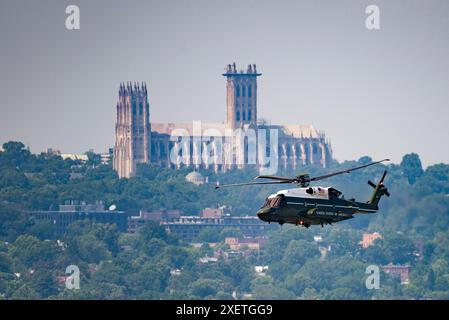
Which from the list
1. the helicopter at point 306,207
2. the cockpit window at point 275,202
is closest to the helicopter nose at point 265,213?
the helicopter at point 306,207

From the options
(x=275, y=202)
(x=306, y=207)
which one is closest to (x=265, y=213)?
(x=275, y=202)

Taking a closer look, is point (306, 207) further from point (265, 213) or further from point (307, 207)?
point (265, 213)

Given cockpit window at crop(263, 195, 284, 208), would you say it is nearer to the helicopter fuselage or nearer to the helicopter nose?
the helicopter fuselage

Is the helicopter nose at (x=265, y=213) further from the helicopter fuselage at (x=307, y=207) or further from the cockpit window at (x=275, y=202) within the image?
the cockpit window at (x=275, y=202)

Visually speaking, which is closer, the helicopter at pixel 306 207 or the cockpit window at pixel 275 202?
the helicopter at pixel 306 207

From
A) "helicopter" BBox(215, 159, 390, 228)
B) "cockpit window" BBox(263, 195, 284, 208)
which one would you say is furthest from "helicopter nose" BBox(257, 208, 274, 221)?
"cockpit window" BBox(263, 195, 284, 208)
